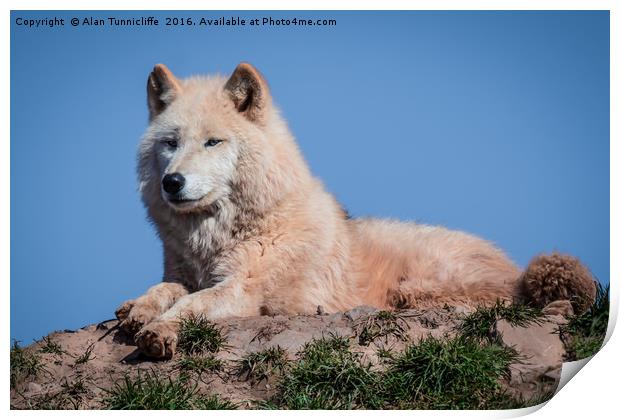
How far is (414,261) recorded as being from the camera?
7590 mm

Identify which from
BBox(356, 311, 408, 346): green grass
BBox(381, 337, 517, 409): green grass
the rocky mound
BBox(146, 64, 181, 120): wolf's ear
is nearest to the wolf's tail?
the rocky mound

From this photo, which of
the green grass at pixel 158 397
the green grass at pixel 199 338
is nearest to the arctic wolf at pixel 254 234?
the green grass at pixel 199 338

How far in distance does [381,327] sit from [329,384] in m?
0.72

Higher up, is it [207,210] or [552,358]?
[207,210]

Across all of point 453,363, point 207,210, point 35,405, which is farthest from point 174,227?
point 453,363

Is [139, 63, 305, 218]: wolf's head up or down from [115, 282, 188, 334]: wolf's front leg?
up

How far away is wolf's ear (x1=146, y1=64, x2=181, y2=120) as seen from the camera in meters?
7.39

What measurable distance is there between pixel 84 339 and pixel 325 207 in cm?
228

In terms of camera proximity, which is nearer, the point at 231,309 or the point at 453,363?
the point at 453,363

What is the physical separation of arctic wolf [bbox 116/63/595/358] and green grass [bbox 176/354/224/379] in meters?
0.68

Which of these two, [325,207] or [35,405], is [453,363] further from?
[35,405]

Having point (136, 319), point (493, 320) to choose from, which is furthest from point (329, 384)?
point (136, 319)

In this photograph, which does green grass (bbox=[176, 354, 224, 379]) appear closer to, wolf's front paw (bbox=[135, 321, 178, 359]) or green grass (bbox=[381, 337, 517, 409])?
wolf's front paw (bbox=[135, 321, 178, 359])

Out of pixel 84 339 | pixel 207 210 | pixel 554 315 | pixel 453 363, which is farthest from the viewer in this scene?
pixel 207 210
